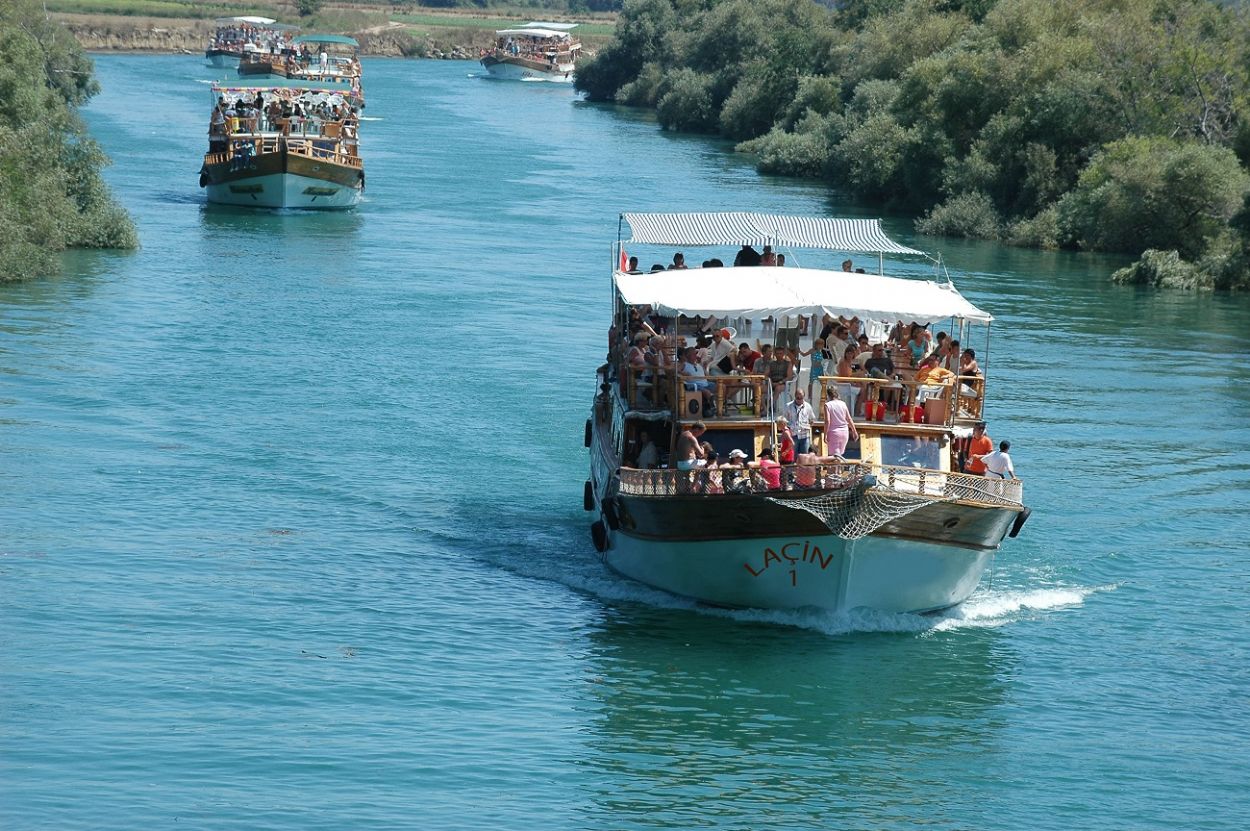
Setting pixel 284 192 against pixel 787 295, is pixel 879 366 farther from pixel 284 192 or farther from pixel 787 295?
pixel 284 192

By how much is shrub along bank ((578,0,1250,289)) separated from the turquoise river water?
498 inches

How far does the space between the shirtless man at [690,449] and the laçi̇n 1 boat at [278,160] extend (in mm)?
47807

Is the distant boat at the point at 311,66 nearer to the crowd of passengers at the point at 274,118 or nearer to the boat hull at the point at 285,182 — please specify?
the crowd of passengers at the point at 274,118

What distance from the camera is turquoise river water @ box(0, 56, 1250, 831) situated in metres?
20.4

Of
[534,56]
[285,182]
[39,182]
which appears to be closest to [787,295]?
[39,182]

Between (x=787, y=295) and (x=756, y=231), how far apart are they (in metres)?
7.04

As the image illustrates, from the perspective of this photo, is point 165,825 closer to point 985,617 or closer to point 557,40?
point 985,617

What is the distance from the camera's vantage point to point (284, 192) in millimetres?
71062

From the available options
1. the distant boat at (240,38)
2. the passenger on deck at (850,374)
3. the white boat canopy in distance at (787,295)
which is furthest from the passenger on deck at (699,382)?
the distant boat at (240,38)

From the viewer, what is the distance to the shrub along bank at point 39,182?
50.2m

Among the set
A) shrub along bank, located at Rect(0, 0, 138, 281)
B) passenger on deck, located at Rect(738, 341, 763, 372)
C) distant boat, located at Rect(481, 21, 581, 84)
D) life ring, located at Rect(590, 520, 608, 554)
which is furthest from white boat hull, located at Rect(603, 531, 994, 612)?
distant boat, located at Rect(481, 21, 581, 84)

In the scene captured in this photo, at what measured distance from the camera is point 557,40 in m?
172

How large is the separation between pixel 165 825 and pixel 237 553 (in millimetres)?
9552

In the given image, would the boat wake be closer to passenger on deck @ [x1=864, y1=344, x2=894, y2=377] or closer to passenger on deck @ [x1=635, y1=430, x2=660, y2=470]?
passenger on deck @ [x1=635, y1=430, x2=660, y2=470]
